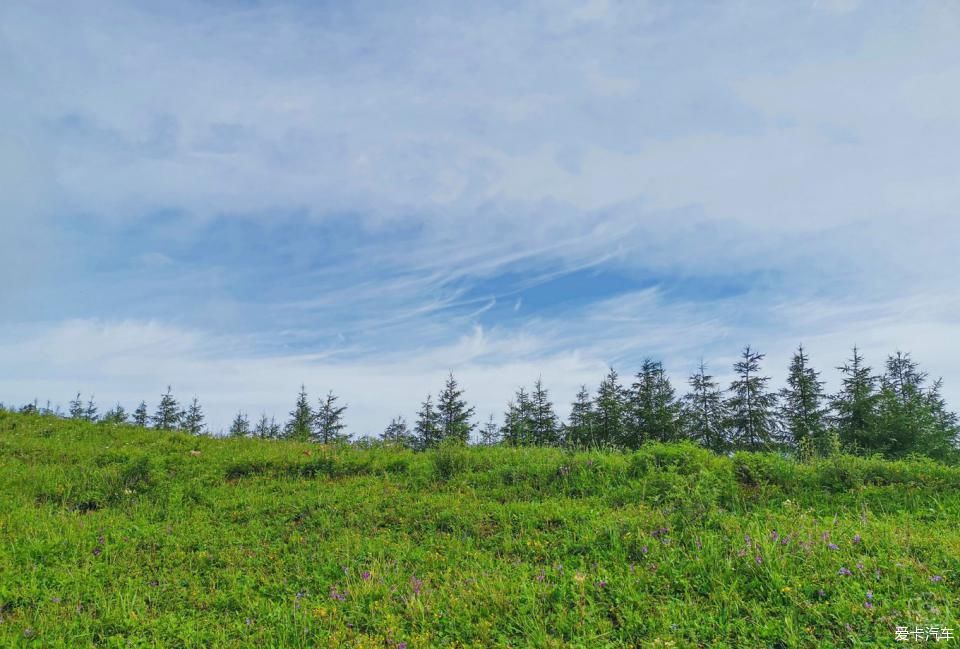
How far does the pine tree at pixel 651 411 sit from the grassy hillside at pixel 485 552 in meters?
29.8

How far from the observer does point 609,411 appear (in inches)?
1636

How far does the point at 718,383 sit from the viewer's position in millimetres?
38625

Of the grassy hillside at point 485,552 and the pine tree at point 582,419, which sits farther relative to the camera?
the pine tree at point 582,419

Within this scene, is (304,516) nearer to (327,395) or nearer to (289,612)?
(289,612)

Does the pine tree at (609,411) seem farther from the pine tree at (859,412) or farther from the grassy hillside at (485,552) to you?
the grassy hillside at (485,552)

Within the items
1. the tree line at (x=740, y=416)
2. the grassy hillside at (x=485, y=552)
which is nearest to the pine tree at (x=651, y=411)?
the tree line at (x=740, y=416)

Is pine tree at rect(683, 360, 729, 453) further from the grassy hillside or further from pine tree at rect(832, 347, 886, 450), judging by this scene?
the grassy hillside

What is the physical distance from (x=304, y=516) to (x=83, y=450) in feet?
25.5

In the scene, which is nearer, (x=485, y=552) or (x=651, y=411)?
(x=485, y=552)

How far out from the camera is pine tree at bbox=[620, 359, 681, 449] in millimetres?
38125

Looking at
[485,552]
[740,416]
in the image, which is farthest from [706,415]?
[485,552]

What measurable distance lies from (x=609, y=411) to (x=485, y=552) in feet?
120

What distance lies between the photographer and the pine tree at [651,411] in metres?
38.1

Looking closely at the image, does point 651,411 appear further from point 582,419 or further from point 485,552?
point 485,552
